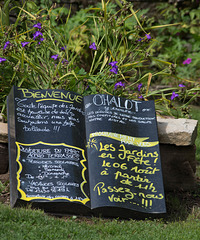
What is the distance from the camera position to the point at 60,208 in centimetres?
286

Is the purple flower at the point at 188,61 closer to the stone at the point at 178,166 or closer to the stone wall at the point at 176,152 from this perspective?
Answer: the stone wall at the point at 176,152

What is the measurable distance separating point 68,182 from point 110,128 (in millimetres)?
546

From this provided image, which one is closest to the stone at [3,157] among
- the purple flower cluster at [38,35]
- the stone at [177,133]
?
the purple flower cluster at [38,35]

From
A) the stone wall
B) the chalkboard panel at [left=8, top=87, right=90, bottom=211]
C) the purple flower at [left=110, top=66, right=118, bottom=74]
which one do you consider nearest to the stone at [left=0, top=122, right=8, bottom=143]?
the stone wall

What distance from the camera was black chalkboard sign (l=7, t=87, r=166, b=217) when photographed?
2805 millimetres

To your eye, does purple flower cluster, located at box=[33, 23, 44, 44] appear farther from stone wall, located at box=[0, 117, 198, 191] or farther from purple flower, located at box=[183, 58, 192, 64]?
purple flower, located at box=[183, 58, 192, 64]

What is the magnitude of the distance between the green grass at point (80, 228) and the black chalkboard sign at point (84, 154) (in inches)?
3.5

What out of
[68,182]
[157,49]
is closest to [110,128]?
[68,182]

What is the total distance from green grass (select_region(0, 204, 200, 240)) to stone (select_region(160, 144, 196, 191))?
2.00 ft

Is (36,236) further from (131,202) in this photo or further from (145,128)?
(145,128)

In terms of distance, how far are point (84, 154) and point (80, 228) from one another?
59cm

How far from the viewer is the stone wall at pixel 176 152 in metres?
3.27

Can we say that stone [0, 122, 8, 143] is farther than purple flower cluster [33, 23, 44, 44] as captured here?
No

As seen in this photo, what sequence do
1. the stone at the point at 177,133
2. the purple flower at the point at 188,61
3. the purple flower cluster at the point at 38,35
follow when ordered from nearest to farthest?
the stone at the point at 177,133, the purple flower cluster at the point at 38,35, the purple flower at the point at 188,61
